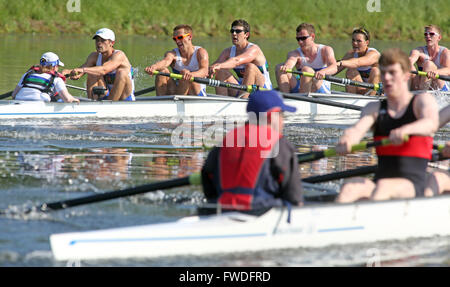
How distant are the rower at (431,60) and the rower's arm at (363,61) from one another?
829mm

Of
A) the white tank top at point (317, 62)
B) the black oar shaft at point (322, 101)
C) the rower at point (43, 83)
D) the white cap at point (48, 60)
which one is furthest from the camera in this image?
the white tank top at point (317, 62)

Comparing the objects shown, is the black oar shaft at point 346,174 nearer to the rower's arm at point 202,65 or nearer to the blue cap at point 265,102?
the blue cap at point 265,102

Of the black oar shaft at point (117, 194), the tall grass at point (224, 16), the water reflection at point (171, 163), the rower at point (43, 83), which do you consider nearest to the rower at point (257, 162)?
the black oar shaft at point (117, 194)

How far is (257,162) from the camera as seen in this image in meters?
5.95

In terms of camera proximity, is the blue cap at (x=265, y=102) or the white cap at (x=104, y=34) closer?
the blue cap at (x=265, y=102)

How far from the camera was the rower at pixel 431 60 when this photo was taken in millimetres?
15320

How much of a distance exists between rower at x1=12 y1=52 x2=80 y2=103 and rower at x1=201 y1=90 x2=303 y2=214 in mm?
6566

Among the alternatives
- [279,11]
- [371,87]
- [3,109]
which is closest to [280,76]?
[371,87]

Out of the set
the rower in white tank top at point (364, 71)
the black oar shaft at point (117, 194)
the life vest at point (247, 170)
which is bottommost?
the black oar shaft at point (117, 194)

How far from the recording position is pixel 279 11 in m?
41.9

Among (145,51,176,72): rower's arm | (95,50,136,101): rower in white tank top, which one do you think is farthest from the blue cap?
(95,50,136,101): rower in white tank top

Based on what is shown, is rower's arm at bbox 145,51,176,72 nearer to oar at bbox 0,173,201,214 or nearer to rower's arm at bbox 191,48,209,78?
rower's arm at bbox 191,48,209,78

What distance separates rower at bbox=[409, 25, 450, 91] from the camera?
50.3 ft

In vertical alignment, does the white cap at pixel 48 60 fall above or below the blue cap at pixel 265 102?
above
